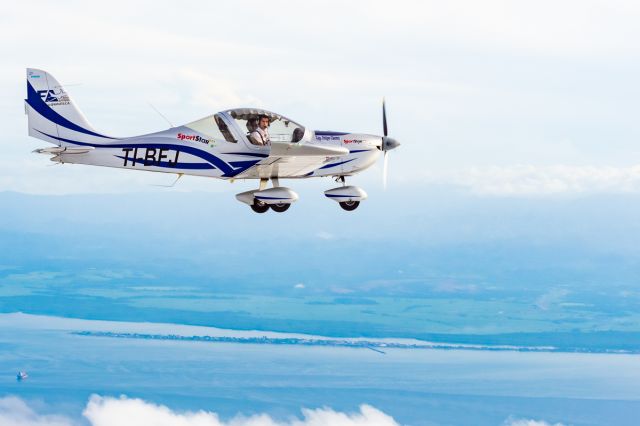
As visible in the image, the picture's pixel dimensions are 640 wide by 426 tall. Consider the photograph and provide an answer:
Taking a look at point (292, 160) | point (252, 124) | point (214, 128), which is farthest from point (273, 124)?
point (214, 128)

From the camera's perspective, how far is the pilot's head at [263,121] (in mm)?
30906

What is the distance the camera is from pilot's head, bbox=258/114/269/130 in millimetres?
30906

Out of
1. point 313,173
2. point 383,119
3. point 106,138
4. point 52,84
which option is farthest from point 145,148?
point 383,119

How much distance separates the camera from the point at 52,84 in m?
30.4

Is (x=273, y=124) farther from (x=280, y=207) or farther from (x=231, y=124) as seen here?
(x=280, y=207)

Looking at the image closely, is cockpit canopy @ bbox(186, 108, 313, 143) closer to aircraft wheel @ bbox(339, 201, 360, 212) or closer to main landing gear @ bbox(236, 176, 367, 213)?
main landing gear @ bbox(236, 176, 367, 213)

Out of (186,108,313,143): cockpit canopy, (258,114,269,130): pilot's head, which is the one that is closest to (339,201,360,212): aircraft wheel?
(186,108,313,143): cockpit canopy

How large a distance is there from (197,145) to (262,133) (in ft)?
6.80

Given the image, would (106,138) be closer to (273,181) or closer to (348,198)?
(273,181)

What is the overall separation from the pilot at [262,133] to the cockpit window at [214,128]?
62 centimetres

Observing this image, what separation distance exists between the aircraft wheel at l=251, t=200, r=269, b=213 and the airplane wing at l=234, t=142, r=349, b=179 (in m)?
0.86

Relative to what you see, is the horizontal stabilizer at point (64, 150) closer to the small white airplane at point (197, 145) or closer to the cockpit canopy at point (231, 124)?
the small white airplane at point (197, 145)

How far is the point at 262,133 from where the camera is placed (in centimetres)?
3095

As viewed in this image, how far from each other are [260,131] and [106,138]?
4.77m
